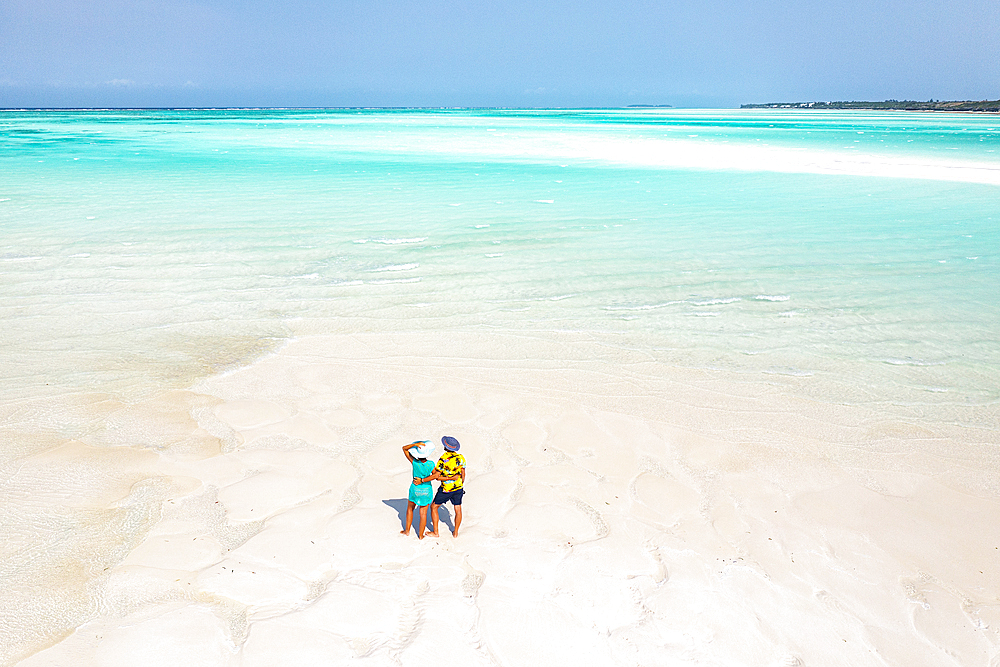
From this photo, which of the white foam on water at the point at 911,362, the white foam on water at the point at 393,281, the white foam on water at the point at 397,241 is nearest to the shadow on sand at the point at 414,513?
the white foam on water at the point at 911,362

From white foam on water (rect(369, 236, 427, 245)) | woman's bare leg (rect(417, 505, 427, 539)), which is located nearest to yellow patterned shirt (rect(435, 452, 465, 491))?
woman's bare leg (rect(417, 505, 427, 539))

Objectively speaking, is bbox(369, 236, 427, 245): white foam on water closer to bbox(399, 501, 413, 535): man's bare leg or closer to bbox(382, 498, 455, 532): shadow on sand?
bbox(382, 498, 455, 532): shadow on sand

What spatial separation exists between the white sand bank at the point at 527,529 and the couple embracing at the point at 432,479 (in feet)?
0.68

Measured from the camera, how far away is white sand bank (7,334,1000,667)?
3994 millimetres

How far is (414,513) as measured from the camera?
5.20 meters

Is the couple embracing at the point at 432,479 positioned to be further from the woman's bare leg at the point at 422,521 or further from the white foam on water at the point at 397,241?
the white foam on water at the point at 397,241

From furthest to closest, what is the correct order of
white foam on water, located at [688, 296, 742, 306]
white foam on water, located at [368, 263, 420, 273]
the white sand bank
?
white foam on water, located at [368, 263, 420, 273], white foam on water, located at [688, 296, 742, 306], the white sand bank

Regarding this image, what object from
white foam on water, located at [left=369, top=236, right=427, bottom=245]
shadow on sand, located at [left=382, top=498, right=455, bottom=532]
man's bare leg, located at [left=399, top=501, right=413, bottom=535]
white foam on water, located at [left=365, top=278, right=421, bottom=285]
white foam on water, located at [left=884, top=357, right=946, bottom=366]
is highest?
white foam on water, located at [left=369, top=236, right=427, bottom=245]

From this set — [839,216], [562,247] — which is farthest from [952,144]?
[562,247]

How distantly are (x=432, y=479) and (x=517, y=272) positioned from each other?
25.8 feet

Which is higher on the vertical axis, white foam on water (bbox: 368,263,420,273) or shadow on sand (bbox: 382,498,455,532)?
white foam on water (bbox: 368,263,420,273)

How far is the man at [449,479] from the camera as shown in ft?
15.9

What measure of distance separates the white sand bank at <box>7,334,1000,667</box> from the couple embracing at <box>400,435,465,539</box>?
207 mm

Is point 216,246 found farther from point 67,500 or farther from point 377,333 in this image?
point 67,500
